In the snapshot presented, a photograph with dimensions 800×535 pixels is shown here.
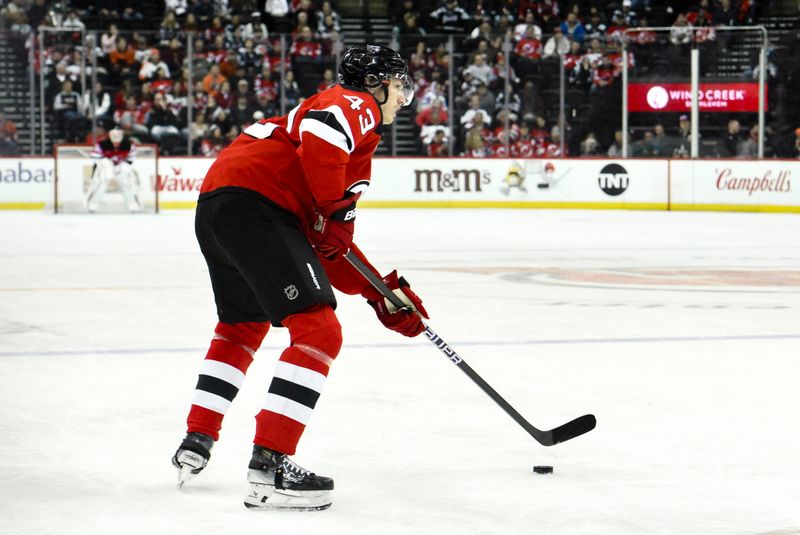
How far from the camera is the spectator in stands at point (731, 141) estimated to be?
17484 millimetres

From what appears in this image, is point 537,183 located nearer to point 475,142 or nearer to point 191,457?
point 475,142

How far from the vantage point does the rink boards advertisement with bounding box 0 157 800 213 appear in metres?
17.5

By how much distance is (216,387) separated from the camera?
12.0 ft

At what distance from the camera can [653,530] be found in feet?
9.95

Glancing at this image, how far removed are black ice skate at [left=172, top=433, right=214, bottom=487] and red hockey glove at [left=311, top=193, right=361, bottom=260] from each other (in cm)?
57

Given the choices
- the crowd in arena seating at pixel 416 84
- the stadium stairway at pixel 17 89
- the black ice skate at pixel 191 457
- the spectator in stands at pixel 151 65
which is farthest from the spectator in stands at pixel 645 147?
the black ice skate at pixel 191 457

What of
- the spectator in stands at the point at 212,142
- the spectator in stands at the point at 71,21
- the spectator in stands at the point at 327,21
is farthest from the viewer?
the spectator in stands at the point at 327,21

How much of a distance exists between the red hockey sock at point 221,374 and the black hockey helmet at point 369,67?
691mm

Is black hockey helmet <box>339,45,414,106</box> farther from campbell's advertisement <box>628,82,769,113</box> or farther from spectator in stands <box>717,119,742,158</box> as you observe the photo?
campbell's advertisement <box>628,82,769,113</box>

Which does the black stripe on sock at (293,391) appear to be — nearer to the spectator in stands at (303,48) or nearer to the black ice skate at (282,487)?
the black ice skate at (282,487)

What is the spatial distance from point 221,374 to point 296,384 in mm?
408

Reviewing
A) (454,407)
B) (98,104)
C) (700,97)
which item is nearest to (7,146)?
(98,104)

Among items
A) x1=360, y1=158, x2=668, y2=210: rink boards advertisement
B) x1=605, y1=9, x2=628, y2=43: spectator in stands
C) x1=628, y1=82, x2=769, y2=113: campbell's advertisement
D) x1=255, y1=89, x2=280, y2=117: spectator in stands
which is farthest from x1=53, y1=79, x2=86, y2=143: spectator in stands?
x1=605, y1=9, x2=628, y2=43: spectator in stands

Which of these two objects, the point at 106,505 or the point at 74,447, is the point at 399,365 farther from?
the point at 106,505
